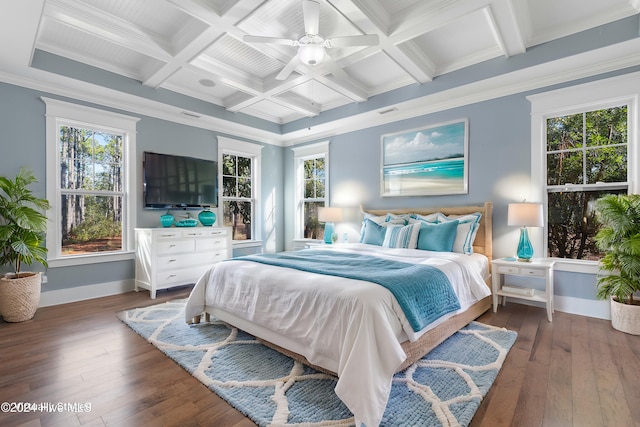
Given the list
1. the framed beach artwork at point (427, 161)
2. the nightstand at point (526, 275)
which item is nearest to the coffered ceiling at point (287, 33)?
the framed beach artwork at point (427, 161)

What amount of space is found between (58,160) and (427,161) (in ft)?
15.8

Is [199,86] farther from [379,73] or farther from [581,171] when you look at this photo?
[581,171]

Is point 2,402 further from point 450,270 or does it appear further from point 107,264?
point 450,270

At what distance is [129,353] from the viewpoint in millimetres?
2498

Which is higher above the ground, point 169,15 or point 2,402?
point 169,15

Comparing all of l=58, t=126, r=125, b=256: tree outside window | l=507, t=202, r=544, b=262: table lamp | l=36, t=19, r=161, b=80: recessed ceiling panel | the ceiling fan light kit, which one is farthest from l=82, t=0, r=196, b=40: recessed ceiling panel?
l=507, t=202, r=544, b=262: table lamp

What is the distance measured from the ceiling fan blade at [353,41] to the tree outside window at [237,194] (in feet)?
11.3

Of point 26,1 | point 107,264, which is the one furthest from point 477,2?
point 107,264

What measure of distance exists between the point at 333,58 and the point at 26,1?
2635mm

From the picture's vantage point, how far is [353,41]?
269 centimetres

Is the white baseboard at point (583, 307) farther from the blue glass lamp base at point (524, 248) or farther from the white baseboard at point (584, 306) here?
the blue glass lamp base at point (524, 248)

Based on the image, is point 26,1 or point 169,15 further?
point 169,15

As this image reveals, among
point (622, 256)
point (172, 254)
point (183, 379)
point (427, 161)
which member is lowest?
point (183, 379)

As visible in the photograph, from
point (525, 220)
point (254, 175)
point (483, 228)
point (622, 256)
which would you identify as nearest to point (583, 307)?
point (622, 256)
